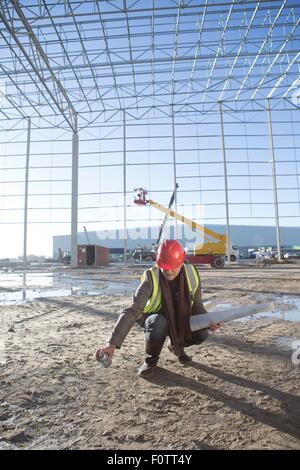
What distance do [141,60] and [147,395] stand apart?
786 inches

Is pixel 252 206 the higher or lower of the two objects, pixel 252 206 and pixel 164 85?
the lower

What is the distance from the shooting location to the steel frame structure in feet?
50.4

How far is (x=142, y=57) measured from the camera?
19.8m

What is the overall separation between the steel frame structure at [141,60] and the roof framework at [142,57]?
2.1 inches

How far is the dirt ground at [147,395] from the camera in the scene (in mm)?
1744

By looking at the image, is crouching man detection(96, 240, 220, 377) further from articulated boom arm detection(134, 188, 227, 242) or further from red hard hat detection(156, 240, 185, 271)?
articulated boom arm detection(134, 188, 227, 242)

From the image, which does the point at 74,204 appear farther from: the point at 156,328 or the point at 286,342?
the point at 156,328

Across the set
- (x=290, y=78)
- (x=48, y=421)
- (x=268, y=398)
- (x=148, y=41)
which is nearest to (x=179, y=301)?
(x=268, y=398)

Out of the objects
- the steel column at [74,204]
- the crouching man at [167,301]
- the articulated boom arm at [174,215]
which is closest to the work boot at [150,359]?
the crouching man at [167,301]

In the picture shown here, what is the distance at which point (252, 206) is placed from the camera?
79.4 feet

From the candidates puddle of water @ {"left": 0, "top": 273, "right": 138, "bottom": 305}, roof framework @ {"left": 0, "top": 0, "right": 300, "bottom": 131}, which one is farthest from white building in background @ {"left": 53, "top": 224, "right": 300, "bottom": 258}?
puddle of water @ {"left": 0, "top": 273, "right": 138, "bottom": 305}

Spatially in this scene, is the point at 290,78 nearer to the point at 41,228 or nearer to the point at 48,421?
the point at 41,228

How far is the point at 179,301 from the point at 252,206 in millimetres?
22724

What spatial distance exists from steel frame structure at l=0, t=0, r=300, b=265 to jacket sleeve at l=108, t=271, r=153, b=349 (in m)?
14.1
